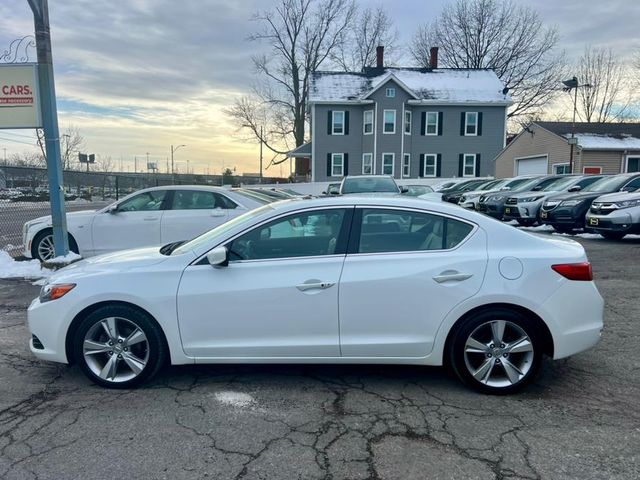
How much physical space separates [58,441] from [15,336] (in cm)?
263

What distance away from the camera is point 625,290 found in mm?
7008

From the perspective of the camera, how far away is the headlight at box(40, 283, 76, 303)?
386cm

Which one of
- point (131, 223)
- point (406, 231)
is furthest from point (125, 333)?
point (131, 223)

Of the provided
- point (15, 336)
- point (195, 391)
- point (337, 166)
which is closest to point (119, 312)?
point (195, 391)

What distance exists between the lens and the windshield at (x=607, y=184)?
512 inches

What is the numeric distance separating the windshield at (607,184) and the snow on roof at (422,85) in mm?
23124

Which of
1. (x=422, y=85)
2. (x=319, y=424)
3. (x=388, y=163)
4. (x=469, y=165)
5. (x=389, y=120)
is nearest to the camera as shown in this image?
(x=319, y=424)

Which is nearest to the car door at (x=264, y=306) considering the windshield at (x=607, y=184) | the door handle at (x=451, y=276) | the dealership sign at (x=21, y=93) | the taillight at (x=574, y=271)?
the door handle at (x=451, y=276)

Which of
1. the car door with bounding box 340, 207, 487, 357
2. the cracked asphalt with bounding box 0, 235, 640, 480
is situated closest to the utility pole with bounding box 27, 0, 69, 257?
the cracked asphalt with bounding box 0, 235, 640, 480

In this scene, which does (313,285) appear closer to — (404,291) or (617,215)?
(404,291)

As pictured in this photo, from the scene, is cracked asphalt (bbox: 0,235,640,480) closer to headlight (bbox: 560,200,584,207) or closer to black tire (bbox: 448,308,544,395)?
black tire (bbox: 448,308,544,395)

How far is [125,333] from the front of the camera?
12.7ft

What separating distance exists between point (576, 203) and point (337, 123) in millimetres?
24961

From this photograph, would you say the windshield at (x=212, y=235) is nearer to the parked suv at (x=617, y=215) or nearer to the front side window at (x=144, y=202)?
the front side window at (x=144, y=202)
